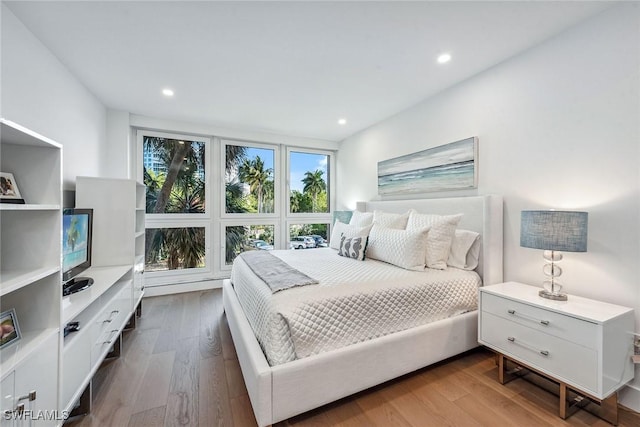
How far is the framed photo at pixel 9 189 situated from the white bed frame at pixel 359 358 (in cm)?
133

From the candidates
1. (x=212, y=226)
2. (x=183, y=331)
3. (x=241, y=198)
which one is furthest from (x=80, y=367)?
(x=241, y=198)

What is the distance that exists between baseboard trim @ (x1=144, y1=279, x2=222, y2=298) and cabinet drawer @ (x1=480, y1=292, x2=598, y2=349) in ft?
11.6

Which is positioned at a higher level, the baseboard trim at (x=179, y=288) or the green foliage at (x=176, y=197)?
the green foliage at (x=176, y=197)

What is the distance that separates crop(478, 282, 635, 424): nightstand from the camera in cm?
138

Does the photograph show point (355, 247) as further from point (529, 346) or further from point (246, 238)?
point (246, 238)

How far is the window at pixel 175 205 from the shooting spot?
12.0 feet

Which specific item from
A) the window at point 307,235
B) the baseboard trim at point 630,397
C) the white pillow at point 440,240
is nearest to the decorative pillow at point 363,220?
the white pillow at point 440,240

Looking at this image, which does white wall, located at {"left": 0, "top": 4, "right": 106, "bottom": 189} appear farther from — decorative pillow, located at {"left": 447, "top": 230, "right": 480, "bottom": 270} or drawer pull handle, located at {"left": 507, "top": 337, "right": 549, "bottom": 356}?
drawer pull handle, located at {"left": 507, "top": 337, "right": 549, "bottom": 356}

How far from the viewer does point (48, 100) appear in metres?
2.05

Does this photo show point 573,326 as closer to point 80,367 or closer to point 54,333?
point 54,333

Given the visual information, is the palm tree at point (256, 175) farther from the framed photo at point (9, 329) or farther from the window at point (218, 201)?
the framed photo at point (9, 329)

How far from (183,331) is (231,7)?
272 cm

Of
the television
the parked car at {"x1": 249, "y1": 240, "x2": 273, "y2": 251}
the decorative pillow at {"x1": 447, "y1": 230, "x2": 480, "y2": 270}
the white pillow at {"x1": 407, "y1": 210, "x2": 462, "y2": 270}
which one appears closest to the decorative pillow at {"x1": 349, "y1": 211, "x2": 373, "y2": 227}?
the white pillow at {"x1": 407, "y1": 210, "x2": 462, "y2": 270}

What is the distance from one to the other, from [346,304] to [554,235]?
1373 mm
